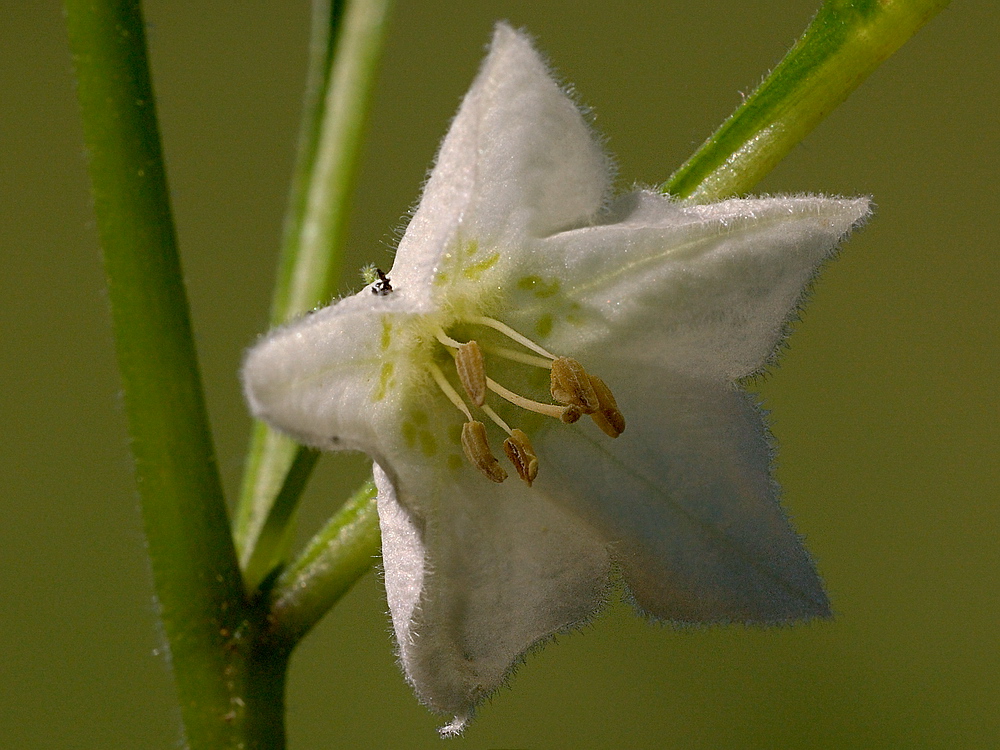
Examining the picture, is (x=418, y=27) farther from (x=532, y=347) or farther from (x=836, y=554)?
(x=532, y=347)

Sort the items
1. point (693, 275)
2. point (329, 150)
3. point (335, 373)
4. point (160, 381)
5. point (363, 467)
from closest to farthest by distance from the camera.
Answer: point (335, 373) < point (693, 275) < point (160, 381) < point (329, 150) < point (363, 467)

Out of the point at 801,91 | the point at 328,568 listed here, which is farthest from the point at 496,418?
the point at 801,91

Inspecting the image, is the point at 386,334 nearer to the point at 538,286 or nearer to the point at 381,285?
the point at 381,285

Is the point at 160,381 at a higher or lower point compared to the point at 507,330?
lower

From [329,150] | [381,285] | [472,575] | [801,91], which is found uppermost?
[801,91]

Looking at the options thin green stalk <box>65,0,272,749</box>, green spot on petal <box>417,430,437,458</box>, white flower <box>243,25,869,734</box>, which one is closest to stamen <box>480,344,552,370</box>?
white flower <box>243,25,869,734</box>

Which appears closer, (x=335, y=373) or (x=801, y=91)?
(x=335, y=373)

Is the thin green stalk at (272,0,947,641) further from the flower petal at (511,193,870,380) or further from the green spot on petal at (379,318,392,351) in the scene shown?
the green spot on petal at (379,318,392,351)
